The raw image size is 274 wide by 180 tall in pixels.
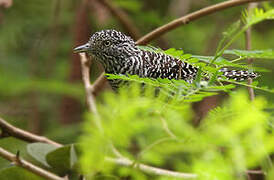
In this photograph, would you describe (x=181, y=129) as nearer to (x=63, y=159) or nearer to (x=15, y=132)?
(x=63, y=159)

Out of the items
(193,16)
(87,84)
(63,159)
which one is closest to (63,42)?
(87,84)

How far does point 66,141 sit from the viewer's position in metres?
2.91

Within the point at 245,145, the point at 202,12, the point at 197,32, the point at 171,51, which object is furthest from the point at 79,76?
the point at 245,145

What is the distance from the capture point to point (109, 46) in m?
1.78

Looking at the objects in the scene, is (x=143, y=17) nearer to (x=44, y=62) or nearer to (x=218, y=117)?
(x=44, y=62)

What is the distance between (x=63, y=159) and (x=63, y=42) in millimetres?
3152

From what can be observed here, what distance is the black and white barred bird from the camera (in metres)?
1.65

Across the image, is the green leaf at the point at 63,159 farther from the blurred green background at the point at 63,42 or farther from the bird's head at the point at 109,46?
the blurred green background at the point at 63,42

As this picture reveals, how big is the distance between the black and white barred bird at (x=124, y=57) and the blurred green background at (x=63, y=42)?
846 millimetres

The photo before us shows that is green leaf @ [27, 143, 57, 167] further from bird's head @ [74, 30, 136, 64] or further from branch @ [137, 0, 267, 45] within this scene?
branch @ [137, 0, 267, 45]

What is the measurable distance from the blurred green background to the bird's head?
84cm

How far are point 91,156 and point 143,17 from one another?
2.32 metres

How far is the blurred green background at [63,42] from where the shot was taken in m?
3.11

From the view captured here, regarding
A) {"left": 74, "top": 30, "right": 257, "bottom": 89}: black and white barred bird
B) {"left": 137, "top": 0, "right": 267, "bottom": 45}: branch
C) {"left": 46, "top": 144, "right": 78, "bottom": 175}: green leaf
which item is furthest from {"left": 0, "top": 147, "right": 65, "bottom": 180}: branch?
{"left": 137, "top": 0, "right": 267, "bottom": 45}: branch
